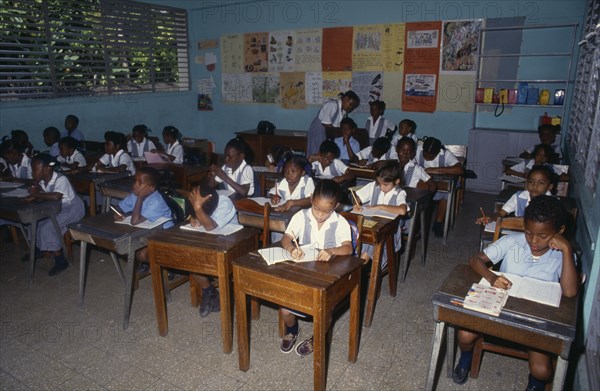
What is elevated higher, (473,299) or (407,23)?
(407,23)

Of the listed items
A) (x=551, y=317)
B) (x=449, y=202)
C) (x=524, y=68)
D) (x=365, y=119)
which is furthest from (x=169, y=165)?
(x=524, y=68)

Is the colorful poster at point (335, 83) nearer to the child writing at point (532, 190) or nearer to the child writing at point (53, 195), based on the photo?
the child writing at point (532, 190)

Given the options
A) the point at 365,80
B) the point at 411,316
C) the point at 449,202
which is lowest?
the point at 411,316

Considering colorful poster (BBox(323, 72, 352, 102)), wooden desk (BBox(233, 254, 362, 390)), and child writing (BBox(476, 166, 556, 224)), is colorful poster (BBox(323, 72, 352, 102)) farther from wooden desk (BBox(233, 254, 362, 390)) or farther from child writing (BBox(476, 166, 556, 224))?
wooden desk (BBox(233, 254, 362, 390))

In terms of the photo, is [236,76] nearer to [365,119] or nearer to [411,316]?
[365,119]

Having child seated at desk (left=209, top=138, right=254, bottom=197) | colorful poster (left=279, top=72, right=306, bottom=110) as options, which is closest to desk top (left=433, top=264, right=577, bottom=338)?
child seated at desk (left=209, top=138, right=254, bottom=197)

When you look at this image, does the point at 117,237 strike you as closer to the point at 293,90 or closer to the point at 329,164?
the point at 329,164

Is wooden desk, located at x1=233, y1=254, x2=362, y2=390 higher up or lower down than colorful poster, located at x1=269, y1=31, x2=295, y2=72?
lower down

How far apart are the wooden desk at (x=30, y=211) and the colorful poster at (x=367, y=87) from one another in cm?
491

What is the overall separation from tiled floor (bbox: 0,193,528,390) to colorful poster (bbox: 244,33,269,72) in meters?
5.48

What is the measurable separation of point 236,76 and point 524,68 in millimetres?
4921

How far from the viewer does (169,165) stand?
485 cm

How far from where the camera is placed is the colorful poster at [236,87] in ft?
27.4

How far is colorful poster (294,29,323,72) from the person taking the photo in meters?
7.40
